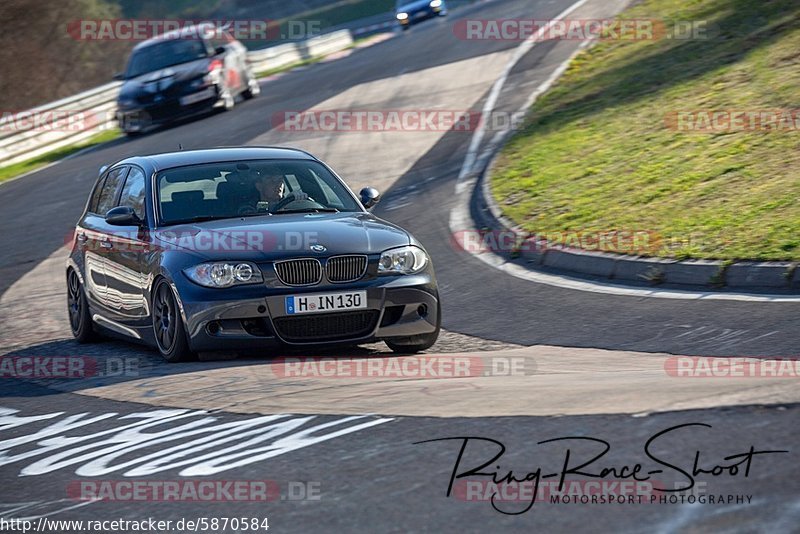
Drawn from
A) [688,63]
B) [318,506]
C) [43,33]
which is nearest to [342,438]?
[318,506]

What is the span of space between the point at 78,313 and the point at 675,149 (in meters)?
7.43

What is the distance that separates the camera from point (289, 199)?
32.8ft

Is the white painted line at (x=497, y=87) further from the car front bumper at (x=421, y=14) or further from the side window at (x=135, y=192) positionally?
the car front bumper at (x=421, y=14)

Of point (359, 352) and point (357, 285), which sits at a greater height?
point (357, 285)

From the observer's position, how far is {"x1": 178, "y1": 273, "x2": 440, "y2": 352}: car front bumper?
872 centimetres

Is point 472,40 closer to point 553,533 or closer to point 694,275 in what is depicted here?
point 694,275

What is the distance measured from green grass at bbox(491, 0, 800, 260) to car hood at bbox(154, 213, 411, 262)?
3314 millimetres

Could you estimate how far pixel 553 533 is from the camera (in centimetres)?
438

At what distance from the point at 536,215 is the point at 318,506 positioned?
960 centimetres

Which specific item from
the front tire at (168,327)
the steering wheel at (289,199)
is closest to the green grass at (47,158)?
the steering wheel at (289,199)

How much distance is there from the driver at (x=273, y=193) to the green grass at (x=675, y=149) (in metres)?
3.49

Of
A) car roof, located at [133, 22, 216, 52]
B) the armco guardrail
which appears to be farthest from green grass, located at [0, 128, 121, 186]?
car roof, located at [133, 22, 216, 52]

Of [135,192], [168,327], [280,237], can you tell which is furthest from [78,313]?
[280,237]

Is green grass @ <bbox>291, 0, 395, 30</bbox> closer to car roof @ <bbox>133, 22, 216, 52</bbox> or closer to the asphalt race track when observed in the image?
car roof @ <bbox>133, 22, 216, 52</bbox>
